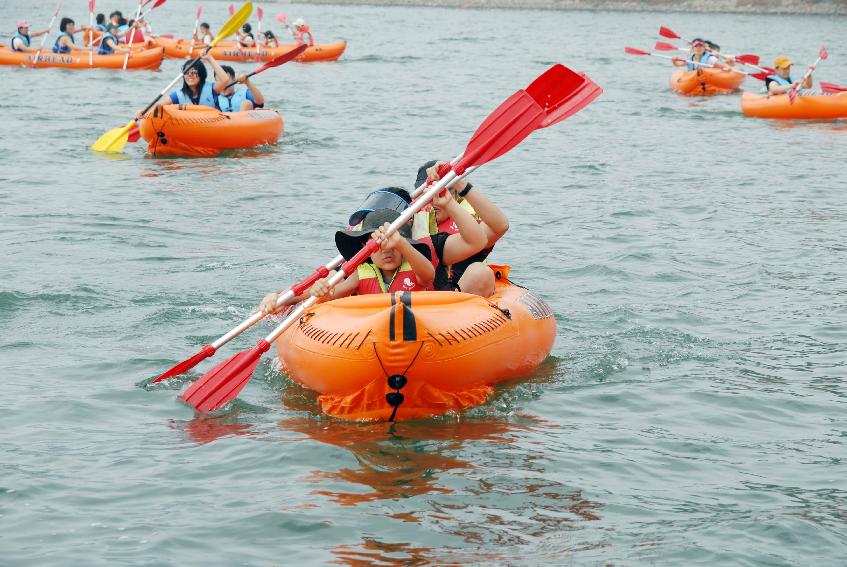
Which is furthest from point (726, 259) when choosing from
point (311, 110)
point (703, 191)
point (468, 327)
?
point (311, 110)

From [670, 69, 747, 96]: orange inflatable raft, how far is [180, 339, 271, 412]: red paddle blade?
16.6 m

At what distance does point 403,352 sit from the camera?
562 cm

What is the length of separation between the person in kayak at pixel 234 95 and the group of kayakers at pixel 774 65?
7.97 m

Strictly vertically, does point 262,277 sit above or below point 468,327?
below

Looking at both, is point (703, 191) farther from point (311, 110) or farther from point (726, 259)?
point (311, 110)

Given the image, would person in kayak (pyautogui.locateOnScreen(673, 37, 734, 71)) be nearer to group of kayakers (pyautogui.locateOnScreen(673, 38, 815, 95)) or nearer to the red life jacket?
group of kayakers (pyautogui.locateOnScreen(673, 38, 815, 95))

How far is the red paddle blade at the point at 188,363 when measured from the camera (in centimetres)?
666

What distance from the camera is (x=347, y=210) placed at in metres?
12.0

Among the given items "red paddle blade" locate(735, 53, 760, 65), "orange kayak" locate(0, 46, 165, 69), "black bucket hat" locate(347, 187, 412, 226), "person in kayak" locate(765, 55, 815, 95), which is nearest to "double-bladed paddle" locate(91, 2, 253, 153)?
"person in kayak" locate(765, 55, 815, 95)

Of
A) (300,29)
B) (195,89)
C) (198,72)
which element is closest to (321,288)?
(198,72)

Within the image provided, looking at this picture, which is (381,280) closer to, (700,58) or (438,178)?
(438,178)

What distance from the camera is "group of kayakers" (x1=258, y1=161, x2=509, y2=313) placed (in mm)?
6281

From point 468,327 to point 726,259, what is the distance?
455cm

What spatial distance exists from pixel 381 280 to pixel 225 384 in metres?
0.99
